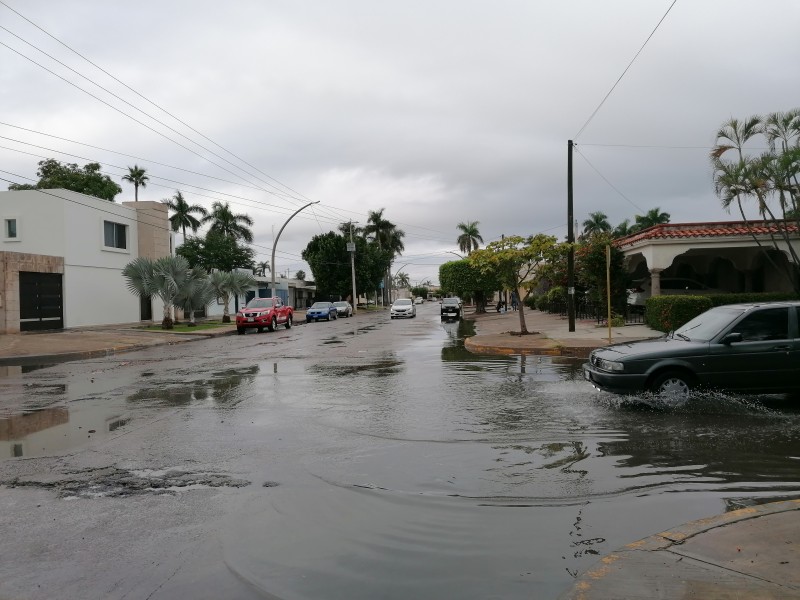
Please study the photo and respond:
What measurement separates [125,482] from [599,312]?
24.2m

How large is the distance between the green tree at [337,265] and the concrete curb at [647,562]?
204 feet

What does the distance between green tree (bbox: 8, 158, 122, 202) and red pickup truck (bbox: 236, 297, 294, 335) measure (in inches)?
964

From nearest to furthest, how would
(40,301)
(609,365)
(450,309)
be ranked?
(609,365), (40,301), (450,309)

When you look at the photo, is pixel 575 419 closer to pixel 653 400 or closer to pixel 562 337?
pixel 653 400

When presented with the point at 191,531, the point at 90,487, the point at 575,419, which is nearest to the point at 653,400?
the point at 575,419

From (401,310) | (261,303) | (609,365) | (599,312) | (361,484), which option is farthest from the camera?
(401,310)

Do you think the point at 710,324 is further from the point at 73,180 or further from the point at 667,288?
the point at 73,180

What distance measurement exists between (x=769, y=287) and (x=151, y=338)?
26714 mm

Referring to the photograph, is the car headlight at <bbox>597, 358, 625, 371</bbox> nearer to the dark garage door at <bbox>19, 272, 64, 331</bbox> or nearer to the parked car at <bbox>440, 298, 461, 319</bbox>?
the dark garage door at <bbox>19, 272, 64, 331</bbox>

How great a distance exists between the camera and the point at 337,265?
216 ft

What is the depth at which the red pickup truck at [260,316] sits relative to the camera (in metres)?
31.2

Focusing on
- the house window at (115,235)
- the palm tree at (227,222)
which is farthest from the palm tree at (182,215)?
the house window at (115,235)

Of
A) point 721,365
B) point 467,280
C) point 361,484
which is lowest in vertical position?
point 361,484

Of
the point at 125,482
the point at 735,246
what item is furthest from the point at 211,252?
the point at 125,482
